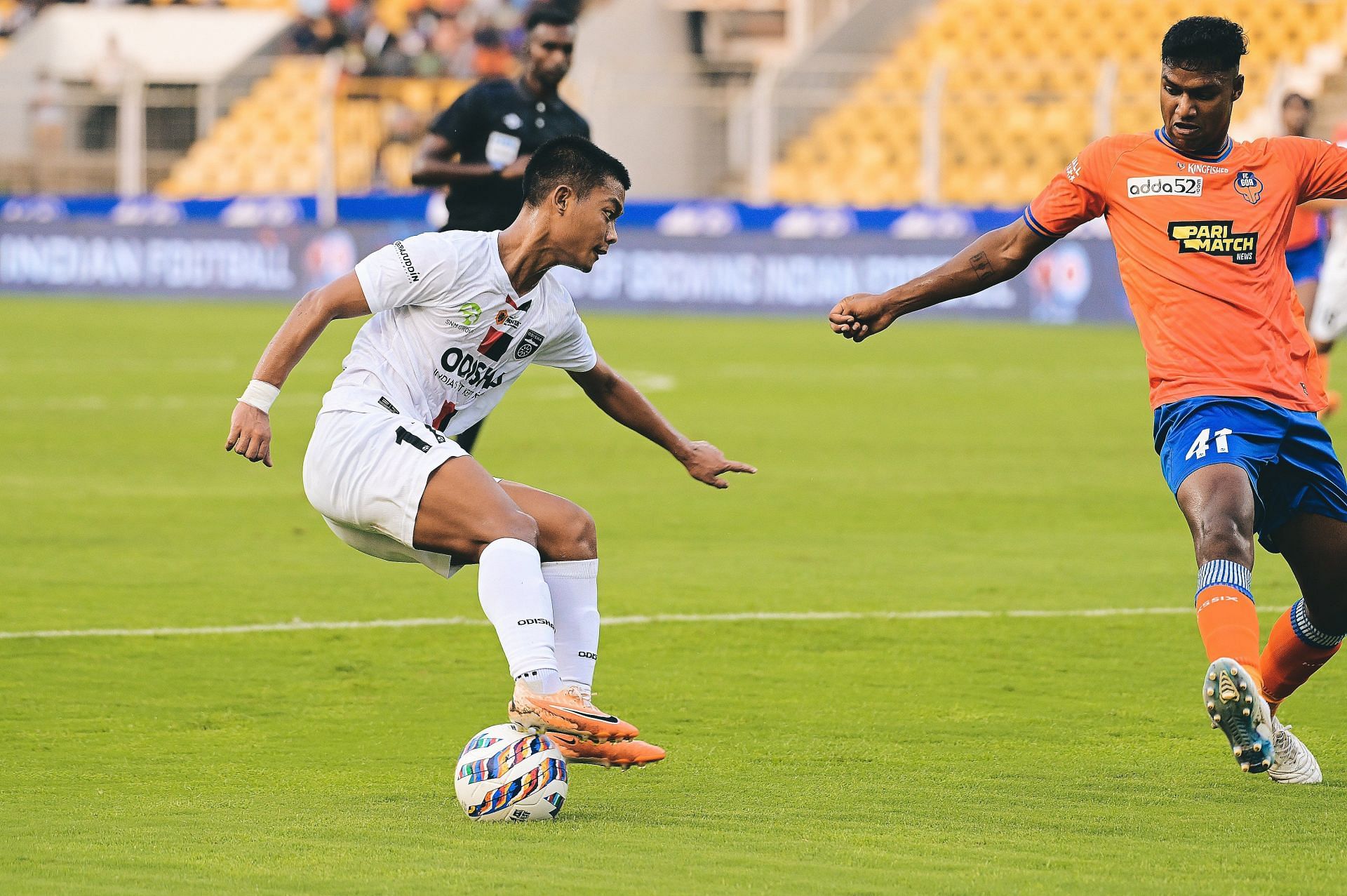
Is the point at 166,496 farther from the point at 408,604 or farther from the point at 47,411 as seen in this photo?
the point at 47,411

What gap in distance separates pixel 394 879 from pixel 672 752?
1662 mm

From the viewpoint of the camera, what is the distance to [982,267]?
575 cm

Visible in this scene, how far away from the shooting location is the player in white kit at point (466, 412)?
5.21 m

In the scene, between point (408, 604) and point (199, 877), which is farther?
point (408, 604)

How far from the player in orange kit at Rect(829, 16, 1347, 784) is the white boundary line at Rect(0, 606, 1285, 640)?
251cm

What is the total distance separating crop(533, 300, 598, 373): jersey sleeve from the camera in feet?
19.4

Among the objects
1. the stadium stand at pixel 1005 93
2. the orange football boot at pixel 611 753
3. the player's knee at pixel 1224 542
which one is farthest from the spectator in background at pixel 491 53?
the player's knee at pixel 1224 542

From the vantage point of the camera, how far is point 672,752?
5895mm

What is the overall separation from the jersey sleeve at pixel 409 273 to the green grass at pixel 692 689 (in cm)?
132

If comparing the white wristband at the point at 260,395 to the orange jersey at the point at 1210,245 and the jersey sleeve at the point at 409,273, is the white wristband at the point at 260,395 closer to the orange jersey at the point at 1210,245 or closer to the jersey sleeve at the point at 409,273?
the jersey sleeve at the point at 409,273

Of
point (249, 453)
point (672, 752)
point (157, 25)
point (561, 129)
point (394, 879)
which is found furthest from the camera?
point (157, 25)

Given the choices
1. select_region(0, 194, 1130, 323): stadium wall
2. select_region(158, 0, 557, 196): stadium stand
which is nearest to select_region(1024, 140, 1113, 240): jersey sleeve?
select_region(0, 194, 1130, 323): stadium wall

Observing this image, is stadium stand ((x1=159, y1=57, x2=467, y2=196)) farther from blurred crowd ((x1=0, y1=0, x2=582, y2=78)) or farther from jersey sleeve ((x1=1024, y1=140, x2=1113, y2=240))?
jersey sleeve ((x1=1024, y1=140, x2=1113, y2=240))

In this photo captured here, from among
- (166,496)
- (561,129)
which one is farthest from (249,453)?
(166,496)
